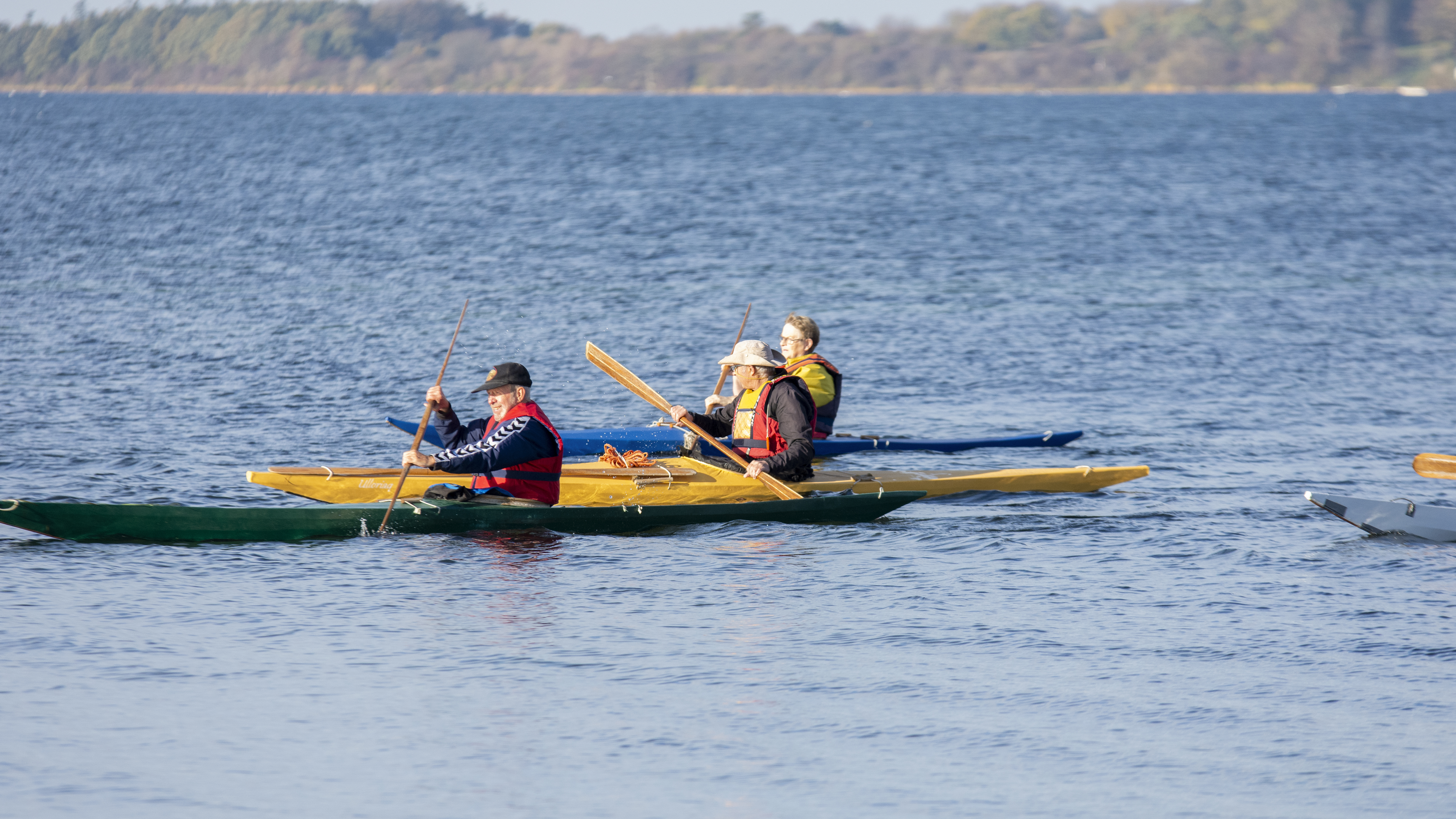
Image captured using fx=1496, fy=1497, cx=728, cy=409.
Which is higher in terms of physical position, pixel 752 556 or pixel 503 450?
pixel 503 450

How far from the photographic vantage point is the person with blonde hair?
12.1 metres

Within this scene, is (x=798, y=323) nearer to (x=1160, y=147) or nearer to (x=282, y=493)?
(x=282, y=493)

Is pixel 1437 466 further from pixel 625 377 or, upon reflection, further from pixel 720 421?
pixel 625 377

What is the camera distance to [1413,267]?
28.2 meters

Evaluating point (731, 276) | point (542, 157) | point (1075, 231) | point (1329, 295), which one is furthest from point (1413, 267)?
point (542, 157)

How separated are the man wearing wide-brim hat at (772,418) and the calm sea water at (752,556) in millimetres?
Result: 525

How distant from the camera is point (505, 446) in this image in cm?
966

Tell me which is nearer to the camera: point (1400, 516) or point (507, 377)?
point (507, 377)

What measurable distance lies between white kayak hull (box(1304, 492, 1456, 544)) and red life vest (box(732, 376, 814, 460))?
372 centimetres

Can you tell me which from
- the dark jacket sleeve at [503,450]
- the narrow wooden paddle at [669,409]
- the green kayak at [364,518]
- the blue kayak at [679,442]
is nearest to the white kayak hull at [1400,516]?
the green kayak at [364,518]

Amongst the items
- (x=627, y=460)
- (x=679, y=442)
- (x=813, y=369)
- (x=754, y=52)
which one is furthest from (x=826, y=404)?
(x=754, y=52)

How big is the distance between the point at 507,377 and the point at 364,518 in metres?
1.48

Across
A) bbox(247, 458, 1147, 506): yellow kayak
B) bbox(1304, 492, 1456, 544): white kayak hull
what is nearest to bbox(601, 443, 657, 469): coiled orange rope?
bbox(247, 458, 1147, 506): yellow kayak

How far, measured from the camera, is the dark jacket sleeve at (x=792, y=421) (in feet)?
35.8
